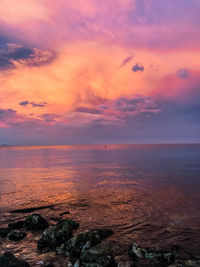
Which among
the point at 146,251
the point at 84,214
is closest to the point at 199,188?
the point at 84,214

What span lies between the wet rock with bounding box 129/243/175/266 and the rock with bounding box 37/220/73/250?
4.09m

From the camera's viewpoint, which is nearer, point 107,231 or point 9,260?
point 9,260

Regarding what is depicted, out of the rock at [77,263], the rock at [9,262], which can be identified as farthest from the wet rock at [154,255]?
the rock at [9,262]

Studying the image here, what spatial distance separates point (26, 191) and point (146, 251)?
2117 centimetres

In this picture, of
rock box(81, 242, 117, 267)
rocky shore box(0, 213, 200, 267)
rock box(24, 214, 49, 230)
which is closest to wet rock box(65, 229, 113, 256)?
rocky shore box(0, 213, 200, 267)

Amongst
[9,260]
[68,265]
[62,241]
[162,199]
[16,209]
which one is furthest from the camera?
[162,199]

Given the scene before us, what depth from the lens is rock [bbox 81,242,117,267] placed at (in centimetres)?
912

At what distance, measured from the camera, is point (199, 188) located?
2873 centimetres

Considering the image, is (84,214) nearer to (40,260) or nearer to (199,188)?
(40,260)

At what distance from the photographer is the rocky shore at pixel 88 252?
909 cm

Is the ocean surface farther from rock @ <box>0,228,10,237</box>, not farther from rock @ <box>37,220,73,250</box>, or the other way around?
rock @ <box>0,228,10,237</box>

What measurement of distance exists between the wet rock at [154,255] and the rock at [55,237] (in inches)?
161

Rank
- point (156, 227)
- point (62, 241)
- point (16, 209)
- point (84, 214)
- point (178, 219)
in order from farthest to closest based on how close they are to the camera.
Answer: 1. point (16, 209)
2. point (84, 214)
3. point (178, 219)
4. point (156, 227)
5. point (62, 241)

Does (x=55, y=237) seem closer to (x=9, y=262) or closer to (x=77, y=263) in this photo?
(x=77, y=263)
